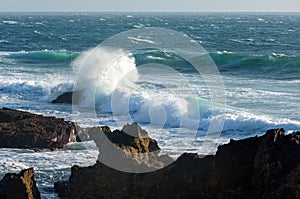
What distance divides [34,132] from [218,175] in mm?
8888

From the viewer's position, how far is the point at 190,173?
8391mm

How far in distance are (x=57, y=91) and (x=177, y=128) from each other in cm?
1014

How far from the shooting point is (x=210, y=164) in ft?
27.4

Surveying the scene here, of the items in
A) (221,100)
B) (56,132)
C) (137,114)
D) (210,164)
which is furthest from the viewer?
(221,100)

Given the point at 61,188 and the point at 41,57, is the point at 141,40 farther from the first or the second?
the point at 61,188

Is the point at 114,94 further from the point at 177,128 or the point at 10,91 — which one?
the point at 177,128

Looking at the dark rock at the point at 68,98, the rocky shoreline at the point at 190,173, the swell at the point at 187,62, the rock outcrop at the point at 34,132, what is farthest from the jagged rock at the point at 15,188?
the swell at the point at 187,62

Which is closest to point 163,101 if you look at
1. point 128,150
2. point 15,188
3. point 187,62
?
point 15,188

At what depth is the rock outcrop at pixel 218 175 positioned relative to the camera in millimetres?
7547

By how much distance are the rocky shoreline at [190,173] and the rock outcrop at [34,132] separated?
583 cm

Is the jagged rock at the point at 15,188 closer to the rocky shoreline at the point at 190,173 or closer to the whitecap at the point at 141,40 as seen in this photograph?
the rocky shoreline at the point at 190,173

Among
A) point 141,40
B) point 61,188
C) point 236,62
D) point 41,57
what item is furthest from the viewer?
point 141,40

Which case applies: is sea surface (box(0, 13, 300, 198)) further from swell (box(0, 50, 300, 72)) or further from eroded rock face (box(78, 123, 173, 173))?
eroded rock face (box(78, 123, 173, 173))

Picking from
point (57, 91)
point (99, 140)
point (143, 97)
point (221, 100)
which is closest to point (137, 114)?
point (143, 97)
